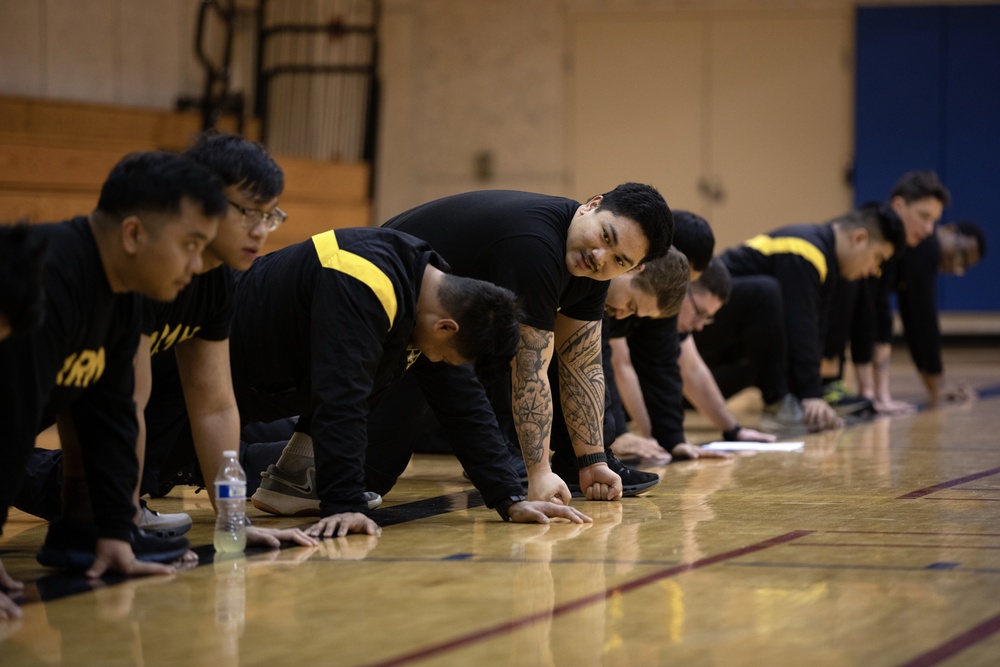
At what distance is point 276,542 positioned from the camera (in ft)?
8.49

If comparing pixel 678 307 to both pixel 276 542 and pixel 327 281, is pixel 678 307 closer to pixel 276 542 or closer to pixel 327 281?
pixel 327 281

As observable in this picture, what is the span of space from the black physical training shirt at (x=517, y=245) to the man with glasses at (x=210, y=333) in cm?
67

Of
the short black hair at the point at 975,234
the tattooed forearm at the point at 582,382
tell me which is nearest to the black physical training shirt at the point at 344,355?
the tattooed forearm at the point at 582,382

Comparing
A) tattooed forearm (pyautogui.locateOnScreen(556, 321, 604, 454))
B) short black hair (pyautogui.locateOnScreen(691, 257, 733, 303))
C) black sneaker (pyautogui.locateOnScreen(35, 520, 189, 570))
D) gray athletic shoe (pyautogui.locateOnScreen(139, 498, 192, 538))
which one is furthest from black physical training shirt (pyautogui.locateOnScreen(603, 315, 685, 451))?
black sneaker (pyautogui.locateOnScreen(35, 520, 189, 570))

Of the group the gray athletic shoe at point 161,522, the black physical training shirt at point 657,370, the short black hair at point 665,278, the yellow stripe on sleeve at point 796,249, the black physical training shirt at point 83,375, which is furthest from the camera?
the yellow stripe on sleeve at point 796,249

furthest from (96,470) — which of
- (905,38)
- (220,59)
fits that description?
(905,38)

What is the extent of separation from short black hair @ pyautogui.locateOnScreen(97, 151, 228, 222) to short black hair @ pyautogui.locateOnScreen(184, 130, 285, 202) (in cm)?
33

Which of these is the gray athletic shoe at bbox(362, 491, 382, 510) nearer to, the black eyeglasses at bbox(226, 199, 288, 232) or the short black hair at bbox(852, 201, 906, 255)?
the black eyeglasses at bbox(226, 199, 288, 232)

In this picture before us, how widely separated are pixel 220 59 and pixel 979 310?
20.2 feet

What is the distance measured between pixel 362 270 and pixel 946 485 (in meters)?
1.79

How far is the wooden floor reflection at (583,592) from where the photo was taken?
176 cm

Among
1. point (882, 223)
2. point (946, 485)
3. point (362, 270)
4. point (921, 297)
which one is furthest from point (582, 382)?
point (921, 297)

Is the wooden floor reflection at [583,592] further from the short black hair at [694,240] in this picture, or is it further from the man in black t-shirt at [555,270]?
the short black hair at [694,240]

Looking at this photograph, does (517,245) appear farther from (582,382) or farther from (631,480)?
(631,480)
